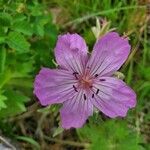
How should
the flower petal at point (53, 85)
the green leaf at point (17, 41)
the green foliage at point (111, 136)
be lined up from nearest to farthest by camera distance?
the flower petal at point (53, 85) < the green leaf at point (17, 41) < the green foliage at point (111, 136)

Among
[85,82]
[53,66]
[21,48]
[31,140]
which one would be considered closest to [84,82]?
[85,82]

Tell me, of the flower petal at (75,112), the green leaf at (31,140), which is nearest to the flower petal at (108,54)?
the flower petal at (75,112)

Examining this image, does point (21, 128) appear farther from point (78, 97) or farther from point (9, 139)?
point (78, 97)

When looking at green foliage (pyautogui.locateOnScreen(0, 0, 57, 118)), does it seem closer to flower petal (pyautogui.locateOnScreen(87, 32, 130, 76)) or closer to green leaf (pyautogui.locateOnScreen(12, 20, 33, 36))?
green leaf (pyautogui.locateOnScreen(12, 20, 33, 36))

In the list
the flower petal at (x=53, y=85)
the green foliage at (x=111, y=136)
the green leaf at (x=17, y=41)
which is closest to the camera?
the flower petal at (x=53, y=85)

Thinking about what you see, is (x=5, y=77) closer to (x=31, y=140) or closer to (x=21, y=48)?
(x=21, y=48)

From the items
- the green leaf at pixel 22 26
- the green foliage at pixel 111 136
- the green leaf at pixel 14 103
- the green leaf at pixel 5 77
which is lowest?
the green foliage at pixel 111 136

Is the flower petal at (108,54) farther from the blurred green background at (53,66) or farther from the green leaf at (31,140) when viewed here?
the green leaf at (31,140)
